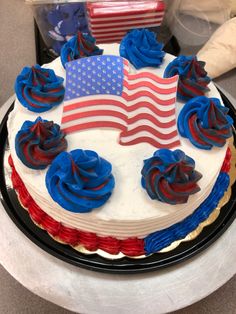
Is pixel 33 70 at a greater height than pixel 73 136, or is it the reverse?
pixel 33 70

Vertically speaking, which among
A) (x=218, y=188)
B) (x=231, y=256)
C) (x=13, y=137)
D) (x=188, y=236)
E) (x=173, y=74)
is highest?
(x=173, y=74)

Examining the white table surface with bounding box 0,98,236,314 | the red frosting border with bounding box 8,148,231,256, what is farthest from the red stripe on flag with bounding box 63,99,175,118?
the white table surface with bounding box 0,98,236,314

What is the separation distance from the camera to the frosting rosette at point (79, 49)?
1465mm

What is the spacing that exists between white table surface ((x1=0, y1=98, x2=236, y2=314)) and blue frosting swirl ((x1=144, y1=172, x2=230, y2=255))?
5.3 inches

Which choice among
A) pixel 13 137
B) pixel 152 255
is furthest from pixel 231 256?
pixel 13 137

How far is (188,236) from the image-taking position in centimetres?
139

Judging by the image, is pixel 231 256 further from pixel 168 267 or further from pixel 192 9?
pixel 192 9

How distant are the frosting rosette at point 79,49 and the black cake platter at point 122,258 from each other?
0.55m

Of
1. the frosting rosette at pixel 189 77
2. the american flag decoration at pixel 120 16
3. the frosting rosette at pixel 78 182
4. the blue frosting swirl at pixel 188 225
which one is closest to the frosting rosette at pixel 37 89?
the frosting rosette at pixel 78 182

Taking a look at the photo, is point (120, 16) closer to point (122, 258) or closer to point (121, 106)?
point (121, 106)

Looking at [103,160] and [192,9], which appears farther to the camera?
[192,9]

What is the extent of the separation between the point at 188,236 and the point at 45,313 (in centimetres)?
77

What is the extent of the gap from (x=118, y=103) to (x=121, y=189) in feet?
0.97

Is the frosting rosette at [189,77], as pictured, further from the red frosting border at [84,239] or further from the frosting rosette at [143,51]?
the red frosting border at [84,239]
